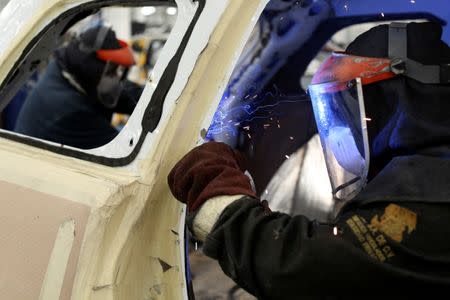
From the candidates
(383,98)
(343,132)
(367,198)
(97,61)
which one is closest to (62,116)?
(97,61)

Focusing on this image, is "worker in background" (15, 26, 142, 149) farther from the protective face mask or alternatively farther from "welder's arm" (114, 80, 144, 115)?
the protective face mask

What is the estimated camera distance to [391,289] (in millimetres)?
1081

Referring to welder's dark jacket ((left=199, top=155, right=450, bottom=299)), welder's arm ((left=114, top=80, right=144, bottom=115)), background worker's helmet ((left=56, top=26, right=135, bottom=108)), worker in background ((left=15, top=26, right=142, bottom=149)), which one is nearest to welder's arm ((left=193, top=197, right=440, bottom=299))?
welder's dark jacket ((left=199, top=155, right=450, bottom=299))

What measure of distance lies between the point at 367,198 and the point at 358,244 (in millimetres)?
117

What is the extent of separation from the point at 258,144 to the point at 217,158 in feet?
1.37

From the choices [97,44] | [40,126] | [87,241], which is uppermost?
[87,241]

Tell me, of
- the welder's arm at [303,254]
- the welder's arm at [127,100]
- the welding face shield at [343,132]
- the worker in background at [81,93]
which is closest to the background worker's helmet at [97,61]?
the worker in background at [81,93]

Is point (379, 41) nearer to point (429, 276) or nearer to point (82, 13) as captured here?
point (429, 276)

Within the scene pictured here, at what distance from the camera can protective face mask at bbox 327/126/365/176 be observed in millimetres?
1404

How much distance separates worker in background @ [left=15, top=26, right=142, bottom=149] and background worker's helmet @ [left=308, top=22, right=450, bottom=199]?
1.94 metres

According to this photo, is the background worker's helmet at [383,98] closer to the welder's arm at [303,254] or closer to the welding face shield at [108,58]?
the welder's arm at [303,254]

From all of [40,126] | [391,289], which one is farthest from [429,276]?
[40,126]

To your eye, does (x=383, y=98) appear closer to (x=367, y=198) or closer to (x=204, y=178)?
(x=367, y=198)

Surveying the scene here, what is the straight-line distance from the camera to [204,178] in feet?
4.07
